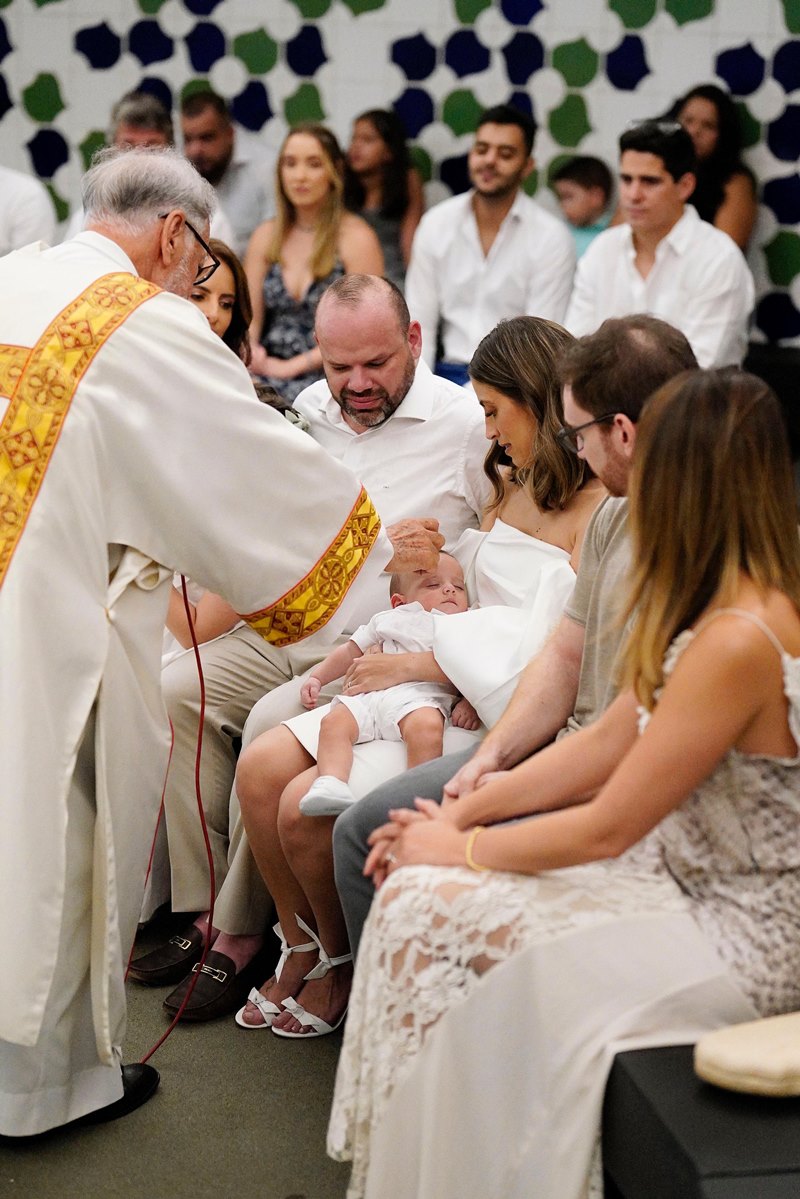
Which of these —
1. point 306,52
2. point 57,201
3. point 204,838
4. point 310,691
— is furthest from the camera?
point 57,201

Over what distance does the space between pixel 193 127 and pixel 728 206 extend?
6.93ft

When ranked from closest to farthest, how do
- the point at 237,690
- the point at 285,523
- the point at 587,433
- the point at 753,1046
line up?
the point at 753,1046 → the point at 587,433 → the point at 285,523 → the point at 237,690

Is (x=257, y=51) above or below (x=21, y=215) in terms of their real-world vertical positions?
above

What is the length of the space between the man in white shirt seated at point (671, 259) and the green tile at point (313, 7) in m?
1.59

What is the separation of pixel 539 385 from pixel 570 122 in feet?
11.2

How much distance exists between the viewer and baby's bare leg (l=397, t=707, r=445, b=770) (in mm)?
2732

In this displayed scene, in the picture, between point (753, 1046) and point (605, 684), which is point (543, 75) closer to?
point (605, 684)

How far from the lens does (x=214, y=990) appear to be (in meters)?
2.94

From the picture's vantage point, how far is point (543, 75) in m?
5.95

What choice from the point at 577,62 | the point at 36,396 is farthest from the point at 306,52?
the point at 36,396

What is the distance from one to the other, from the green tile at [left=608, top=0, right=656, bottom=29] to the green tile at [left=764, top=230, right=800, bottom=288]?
971mm

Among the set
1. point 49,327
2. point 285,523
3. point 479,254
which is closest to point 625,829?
point 285,523

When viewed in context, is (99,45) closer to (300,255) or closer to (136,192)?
(300,255)

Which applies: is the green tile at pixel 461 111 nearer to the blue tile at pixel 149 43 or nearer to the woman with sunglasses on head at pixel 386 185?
the woman with sunglasses on head at pixel 386 185
